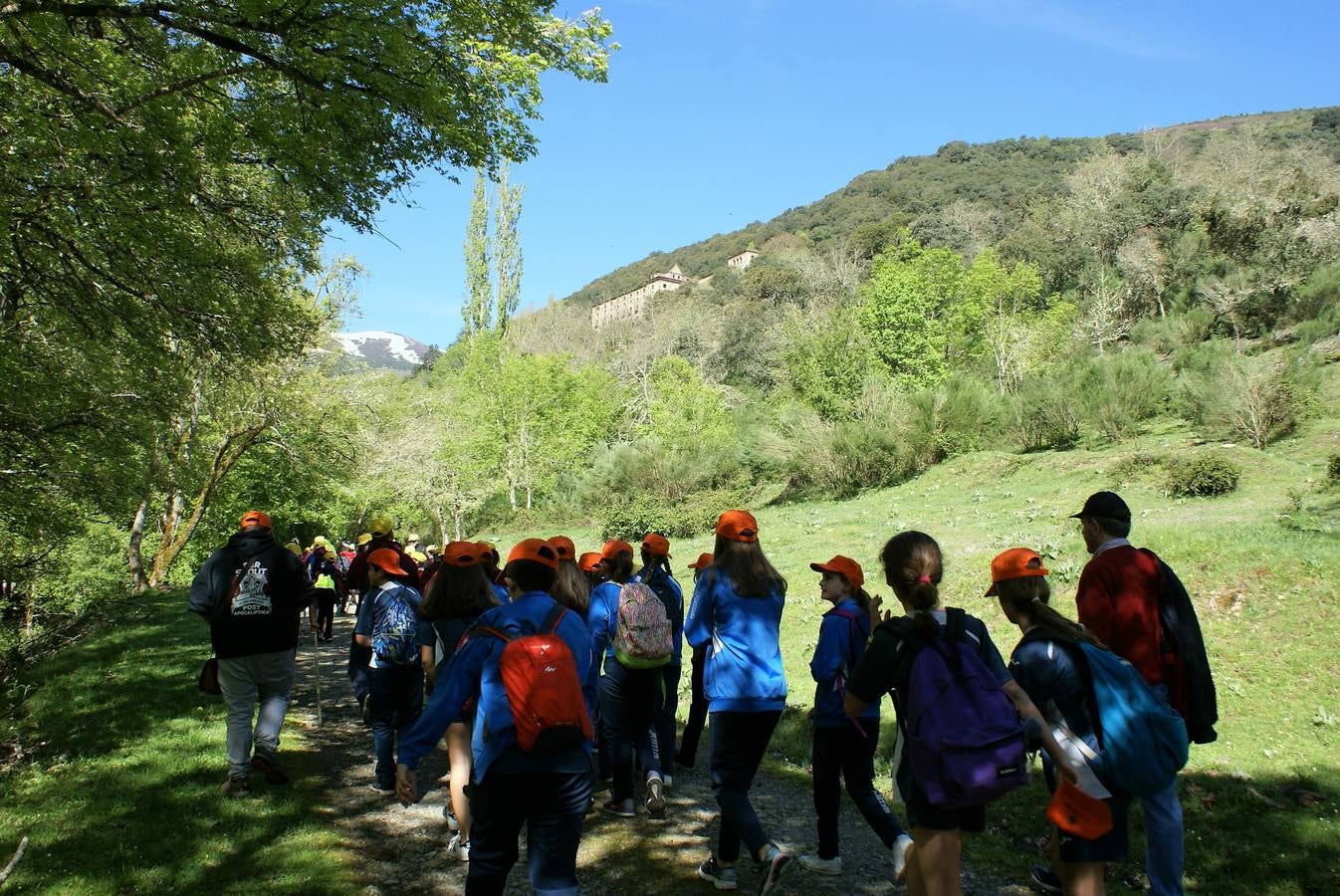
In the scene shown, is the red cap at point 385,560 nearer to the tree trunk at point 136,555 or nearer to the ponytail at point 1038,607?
the ponytail at point 1038,607

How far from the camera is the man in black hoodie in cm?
564

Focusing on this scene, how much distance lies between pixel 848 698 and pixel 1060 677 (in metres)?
0.78

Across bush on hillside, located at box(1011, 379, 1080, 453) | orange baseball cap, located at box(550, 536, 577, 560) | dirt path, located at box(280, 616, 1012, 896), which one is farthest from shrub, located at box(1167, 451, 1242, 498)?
orange baseball cap, located at box(550, 536, 577, 560)

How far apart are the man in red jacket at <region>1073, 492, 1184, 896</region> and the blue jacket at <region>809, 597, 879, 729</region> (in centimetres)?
105

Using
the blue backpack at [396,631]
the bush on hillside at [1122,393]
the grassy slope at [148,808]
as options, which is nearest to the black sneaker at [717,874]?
the grassy slope at [148,808]

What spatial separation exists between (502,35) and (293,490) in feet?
83.1

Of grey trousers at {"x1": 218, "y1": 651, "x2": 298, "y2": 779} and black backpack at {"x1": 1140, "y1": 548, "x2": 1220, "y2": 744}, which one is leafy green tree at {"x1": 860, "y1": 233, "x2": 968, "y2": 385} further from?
black backpack at {"x1": 1140, "y1": 548, "x2": 1220, "y2": 744}

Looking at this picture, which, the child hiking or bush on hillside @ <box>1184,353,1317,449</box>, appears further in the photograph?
bush on hillside @ <box>1184,353,1317,449</box>

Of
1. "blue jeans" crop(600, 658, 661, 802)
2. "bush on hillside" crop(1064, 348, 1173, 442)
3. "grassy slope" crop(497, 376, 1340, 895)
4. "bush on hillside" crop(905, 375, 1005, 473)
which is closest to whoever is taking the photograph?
"grassy slope" crop(497, 376, 1340, 895)

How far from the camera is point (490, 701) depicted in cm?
317

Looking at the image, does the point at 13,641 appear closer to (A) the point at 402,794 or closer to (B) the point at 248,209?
(B) the point at 248,209

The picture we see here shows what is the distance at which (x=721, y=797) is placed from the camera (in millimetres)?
4219

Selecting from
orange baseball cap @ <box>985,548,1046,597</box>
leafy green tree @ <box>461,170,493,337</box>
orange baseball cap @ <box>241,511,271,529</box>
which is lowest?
orange baseball cap @ <box>985,548,1046,597</box>

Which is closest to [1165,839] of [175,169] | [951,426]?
[175,169]
